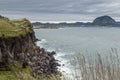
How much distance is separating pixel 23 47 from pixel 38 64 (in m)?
4.87

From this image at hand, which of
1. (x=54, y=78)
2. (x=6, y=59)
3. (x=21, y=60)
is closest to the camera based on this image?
(x=54, y=78)

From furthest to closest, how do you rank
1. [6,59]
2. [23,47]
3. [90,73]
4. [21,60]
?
[23,47] < [21,60] < [6,59] < [90,73]

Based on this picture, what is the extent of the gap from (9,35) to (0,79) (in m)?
22.4

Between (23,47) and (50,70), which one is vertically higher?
(23,47)

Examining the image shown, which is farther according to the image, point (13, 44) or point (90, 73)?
point (13, 44)

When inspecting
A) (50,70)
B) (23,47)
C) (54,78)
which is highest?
(54,78)

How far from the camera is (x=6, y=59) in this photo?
49.9m

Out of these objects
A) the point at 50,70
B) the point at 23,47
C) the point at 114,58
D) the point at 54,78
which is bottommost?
the point at 50,70

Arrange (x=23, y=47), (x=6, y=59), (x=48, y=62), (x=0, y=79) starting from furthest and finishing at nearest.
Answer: (x=48, y=62), (x=23, y=47), (x=6, y=59), (x=0, y=79)

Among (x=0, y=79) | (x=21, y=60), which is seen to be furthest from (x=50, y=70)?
(x=0, y=79)

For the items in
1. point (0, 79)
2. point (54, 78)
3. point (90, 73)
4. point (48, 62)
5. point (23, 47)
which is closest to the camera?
point (90, 73)

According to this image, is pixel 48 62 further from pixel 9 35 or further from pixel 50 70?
pixel 9 35

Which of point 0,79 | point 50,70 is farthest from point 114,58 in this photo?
point 50,70

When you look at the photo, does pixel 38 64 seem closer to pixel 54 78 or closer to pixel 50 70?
pixel 50 70
